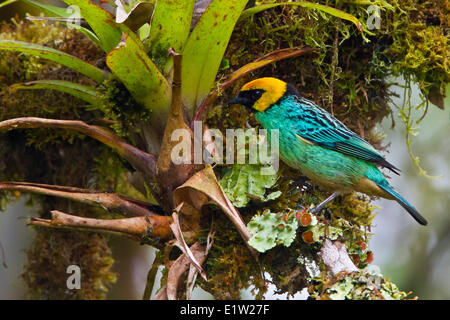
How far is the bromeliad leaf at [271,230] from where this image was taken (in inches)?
84.3

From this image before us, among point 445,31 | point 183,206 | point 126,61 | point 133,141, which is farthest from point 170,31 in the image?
point 445,31

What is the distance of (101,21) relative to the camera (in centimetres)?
233

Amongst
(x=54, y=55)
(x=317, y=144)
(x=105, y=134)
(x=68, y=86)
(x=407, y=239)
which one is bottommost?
(x=407, y=239)

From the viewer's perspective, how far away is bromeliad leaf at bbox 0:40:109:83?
8.02 ft

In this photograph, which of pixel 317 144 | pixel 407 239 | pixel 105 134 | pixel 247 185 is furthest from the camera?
pixel 407 239

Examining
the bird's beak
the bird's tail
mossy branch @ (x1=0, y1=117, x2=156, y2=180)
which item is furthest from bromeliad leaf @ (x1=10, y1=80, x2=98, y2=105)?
the bird's tail

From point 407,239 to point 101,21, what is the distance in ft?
12.7

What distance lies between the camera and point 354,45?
110 inches

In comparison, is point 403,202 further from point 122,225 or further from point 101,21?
point 101,21

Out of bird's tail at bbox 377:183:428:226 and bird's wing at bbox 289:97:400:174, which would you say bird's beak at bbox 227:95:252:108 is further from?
bird's tail at bbox 377:183:428:226

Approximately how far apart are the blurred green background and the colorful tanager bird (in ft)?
6.74

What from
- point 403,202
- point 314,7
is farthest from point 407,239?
point 314,7

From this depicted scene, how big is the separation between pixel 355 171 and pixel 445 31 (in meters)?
0.94

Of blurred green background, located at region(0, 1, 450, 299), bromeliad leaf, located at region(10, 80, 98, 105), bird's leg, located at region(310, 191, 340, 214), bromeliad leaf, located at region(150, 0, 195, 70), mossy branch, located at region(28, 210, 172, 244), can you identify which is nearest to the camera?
mossy branch, located at region(28, 210, 172, 244)
